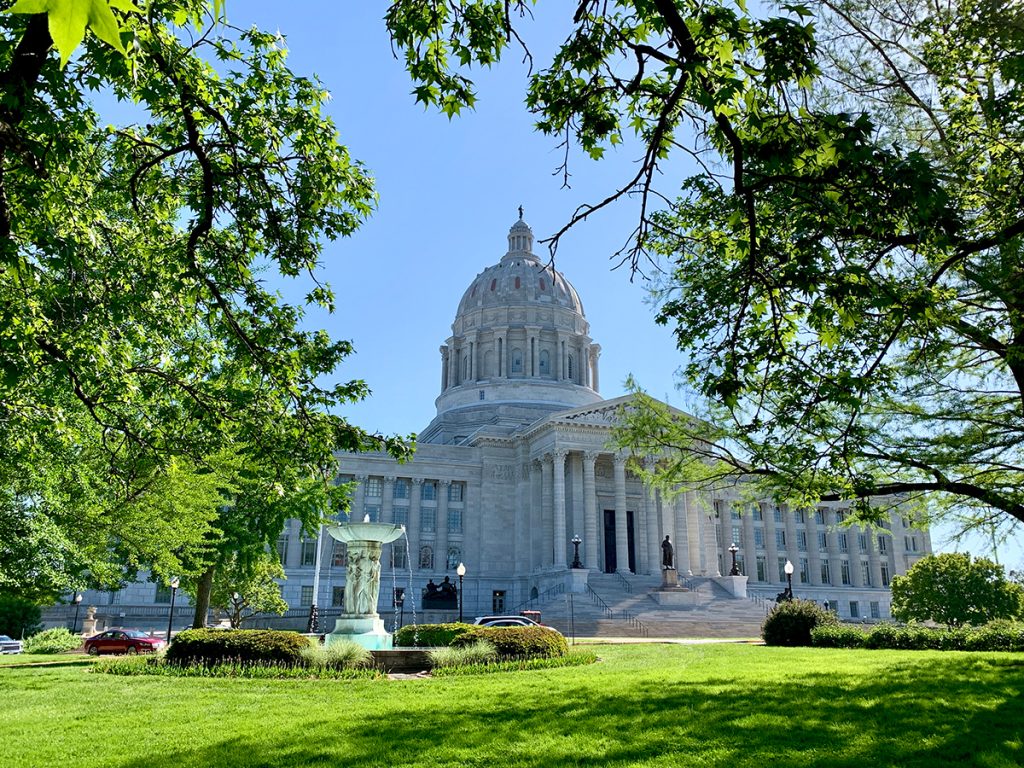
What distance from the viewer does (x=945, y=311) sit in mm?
12234

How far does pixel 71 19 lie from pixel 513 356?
86.9m

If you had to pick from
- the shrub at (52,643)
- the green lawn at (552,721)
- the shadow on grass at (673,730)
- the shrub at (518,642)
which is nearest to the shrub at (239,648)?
the green lawn at (552,721)

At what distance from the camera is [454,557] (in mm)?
72625

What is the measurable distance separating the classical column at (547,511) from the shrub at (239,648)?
46956 millimetres

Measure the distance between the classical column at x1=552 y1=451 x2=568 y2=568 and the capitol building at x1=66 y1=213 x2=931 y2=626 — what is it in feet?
0.38

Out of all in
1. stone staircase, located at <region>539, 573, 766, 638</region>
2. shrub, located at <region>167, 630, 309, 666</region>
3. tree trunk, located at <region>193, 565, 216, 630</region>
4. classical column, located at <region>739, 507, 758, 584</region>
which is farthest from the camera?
classical column, located at <region>739, 507, 758, 584</region>

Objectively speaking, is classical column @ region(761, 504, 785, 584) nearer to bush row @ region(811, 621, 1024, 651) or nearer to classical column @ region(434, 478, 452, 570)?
classical column @ region(434, 478, 452, 570)

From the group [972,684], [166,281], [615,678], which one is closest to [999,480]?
[972,684]

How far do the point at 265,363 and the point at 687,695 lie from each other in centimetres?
842

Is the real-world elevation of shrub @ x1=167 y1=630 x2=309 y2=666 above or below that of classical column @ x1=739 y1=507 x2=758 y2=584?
below

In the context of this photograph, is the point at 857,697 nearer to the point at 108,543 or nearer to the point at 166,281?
the point at 166,281

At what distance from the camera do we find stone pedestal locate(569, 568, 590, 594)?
56.7 meters

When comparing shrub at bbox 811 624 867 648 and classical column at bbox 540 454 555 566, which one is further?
classical column at bbox 540 454 555 566

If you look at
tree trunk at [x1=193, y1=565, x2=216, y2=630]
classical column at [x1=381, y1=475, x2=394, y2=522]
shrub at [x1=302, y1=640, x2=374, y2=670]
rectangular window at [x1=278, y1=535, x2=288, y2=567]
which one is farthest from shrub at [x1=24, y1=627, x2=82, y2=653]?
classical column at [x1=381, y1=475, x2=394, y2=522]
